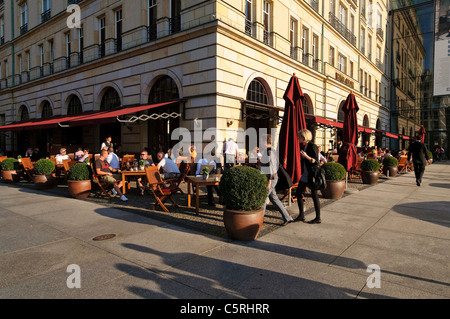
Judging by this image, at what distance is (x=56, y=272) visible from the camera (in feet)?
11.3

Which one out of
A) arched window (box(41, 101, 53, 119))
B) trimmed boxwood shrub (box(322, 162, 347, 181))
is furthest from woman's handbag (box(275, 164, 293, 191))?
arched window (box(41, 101, 53, 119))

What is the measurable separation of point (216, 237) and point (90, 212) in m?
3.44

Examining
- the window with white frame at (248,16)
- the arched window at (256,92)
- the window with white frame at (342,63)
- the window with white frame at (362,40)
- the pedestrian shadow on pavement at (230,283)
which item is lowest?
the pedestrian shadow on pavement at (230,283)

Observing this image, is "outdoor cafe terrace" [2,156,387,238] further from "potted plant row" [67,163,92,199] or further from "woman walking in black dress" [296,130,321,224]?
"woman walking in black dress" [296,130,321,224]

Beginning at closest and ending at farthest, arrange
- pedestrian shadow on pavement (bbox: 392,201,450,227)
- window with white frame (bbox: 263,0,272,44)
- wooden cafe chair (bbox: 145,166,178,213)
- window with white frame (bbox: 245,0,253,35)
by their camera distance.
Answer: pedestrian shadow on pavement (bbox: 392,201,450,227) → wooden cafe chair (bbox: 145,166,178,213) → window with white frame (bbox: 245,0,253,35) → window with white frame (bbox: 263,0,272,44)

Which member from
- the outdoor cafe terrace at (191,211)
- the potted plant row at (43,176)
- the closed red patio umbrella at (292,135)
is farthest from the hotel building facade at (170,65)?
the closed red patio umbrella at (292,135)

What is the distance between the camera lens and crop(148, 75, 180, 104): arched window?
46.0ft

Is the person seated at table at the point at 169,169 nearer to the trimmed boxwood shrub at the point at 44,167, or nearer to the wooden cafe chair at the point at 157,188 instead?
the wooden cafe chair at the point at 157,188

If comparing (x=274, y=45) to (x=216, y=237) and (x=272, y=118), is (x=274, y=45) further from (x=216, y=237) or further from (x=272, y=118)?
(x=216, y=237)

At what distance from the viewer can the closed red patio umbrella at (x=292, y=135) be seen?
6070 mm

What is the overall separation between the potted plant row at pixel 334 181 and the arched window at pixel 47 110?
73.4 ft

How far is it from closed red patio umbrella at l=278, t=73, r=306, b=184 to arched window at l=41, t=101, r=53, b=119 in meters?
22.0

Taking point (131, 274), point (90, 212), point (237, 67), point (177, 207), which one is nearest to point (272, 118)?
point (237, 67)

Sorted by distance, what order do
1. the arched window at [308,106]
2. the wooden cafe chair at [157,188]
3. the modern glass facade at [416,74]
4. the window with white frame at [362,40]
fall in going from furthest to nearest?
1. the modern glass facade at [416,74]
2. the window with white frame at [362,40]
3. the arched window at [308,106]
4. the wooden cafe chair at [157,188]
